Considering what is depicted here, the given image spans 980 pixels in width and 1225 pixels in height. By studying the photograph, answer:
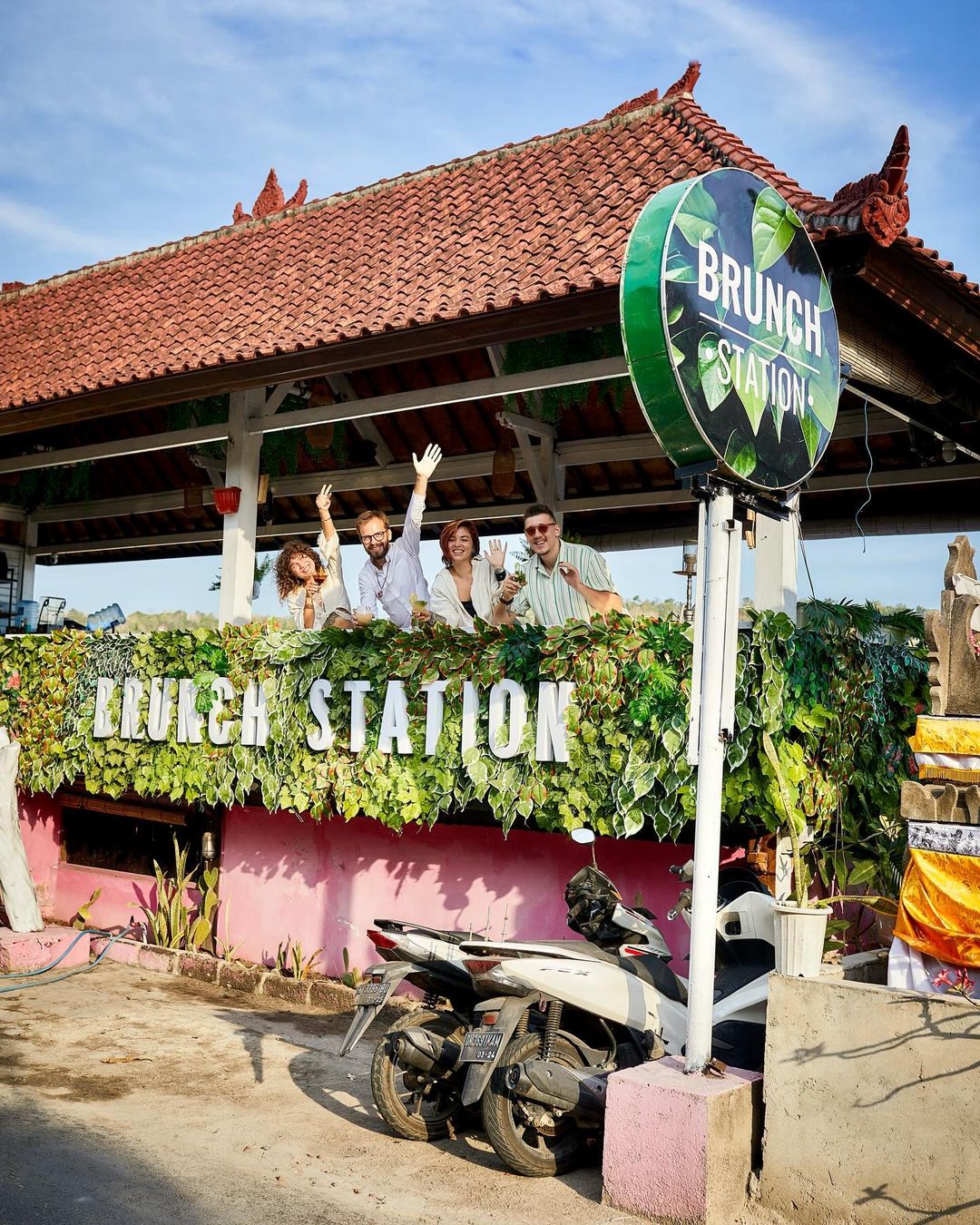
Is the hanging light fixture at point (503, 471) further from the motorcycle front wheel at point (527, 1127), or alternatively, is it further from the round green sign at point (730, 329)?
the motorcycle front wheel at point (527, 1127)

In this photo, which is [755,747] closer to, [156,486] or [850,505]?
[850,505]

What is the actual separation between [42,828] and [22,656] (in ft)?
6.00

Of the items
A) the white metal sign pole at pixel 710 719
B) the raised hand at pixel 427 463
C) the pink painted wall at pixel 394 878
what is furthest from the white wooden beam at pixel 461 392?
the pink painted wall at pixel 394 878

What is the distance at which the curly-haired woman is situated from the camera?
8953mm

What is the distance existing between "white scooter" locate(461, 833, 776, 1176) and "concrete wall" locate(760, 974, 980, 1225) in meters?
0.63

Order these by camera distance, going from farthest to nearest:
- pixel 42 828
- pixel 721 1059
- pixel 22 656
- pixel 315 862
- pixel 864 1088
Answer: pixel 42 828, pixel 22 656, pixel 315 862, pixel 721 1059, pixel 864 1088

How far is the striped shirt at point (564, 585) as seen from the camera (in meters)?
7.26

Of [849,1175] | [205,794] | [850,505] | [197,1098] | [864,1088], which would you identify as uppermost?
[850,505]

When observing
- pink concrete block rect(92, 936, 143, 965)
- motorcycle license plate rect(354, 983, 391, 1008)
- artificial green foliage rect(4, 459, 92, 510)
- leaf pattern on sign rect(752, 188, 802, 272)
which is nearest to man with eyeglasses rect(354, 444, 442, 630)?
motorcycle license plate rect(354, 983, 391, 1008)

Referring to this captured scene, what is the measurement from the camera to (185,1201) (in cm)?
473

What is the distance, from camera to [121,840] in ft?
35.7

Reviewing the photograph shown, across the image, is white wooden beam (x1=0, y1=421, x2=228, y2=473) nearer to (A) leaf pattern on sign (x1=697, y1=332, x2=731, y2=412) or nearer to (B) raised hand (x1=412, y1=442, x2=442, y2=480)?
(B) raised hand (x1=412, y1=442, x2=442, y2=480)

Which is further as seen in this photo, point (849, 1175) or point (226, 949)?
point (226, 949)

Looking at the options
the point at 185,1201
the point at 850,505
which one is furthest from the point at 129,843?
the point at 850,505
